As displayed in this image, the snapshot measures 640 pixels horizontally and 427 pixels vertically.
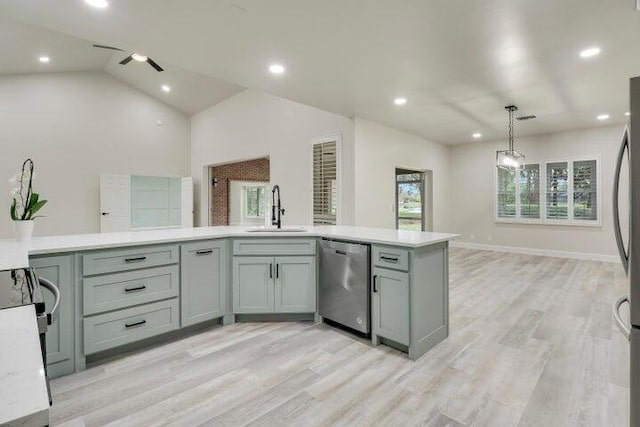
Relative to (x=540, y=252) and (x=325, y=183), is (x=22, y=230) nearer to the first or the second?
(x=325, y=183)

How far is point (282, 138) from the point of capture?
6695 millimetres

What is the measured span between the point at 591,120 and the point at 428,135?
2.80m

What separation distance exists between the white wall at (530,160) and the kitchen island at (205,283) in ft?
18.5

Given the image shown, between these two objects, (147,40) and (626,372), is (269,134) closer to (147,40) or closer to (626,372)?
(147,40)

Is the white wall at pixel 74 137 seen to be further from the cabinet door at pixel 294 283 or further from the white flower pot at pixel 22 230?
the cabinet door at pixel 294 283

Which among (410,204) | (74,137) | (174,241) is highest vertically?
(74,137)

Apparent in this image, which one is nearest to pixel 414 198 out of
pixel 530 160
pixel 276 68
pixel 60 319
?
pixel 530 160

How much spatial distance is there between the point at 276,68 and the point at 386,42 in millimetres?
1224

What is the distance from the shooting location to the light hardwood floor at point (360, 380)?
6.03 ft

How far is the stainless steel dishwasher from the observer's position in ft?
9.00

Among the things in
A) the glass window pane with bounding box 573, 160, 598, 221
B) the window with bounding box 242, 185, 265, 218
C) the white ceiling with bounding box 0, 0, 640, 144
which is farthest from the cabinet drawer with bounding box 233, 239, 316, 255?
the window with bounding box 242, 185, 265, 218

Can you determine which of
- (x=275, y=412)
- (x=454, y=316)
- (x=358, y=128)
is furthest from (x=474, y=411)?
(x=358, y=128)

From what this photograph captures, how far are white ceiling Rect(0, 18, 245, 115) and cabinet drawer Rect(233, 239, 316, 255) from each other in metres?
5.09

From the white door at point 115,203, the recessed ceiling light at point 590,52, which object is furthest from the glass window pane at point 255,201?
the recessed ceiling light at point 590,52
